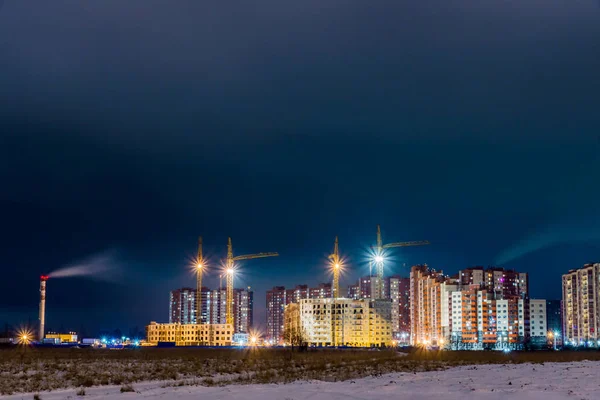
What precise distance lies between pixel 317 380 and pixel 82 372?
56.7ft

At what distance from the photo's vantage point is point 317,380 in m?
37.2

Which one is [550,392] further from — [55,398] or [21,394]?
[21,394]

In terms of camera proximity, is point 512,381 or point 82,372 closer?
point 512,381

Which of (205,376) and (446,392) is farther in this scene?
(205,376)

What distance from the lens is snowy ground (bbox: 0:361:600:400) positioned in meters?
28.1

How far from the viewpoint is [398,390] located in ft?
101

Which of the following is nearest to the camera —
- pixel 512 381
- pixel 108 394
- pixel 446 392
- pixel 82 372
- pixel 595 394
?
pixel 595 394

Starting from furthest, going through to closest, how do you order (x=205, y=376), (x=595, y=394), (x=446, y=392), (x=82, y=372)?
(x=82, y=372)
(x=205, y=376)
(x=446, y=392)
(x=595, y=394)

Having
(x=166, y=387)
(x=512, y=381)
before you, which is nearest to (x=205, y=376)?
(x=166, y=387)

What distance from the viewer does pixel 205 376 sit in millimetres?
43031

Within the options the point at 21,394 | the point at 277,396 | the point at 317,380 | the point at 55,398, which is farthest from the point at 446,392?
the point at 21,394

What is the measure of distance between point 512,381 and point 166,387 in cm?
1695

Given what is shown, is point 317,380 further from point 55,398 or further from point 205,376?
point 55,398

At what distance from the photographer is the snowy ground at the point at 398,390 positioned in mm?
28094
